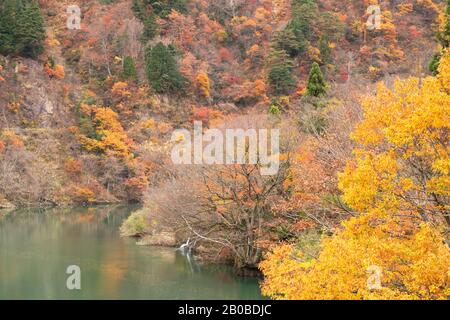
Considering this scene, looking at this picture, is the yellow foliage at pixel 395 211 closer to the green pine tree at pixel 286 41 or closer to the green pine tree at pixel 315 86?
the green pine tree at pixel 315 86

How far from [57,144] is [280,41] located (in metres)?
29.9

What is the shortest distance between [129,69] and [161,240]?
1658 inches

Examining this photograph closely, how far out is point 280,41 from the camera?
69.4m

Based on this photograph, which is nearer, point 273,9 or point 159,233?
point 159,233

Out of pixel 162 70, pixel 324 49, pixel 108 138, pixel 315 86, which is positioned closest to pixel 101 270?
pixel 315 86

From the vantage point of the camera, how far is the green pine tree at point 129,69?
7062 cm

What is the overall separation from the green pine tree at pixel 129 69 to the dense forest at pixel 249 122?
134 millimetres

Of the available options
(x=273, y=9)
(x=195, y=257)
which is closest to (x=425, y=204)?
(x=195, y=257)

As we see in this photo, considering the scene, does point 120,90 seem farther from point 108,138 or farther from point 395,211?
point 395,211

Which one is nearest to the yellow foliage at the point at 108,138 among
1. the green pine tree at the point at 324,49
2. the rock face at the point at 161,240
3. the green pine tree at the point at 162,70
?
the green pine tree at the point at 162,70

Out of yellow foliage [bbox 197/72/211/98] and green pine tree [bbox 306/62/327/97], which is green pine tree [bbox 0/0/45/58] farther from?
green pine tree [bbox 306/62/327/97]

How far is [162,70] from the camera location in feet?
228

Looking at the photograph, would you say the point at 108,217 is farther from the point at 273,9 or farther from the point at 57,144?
the point at 273,9

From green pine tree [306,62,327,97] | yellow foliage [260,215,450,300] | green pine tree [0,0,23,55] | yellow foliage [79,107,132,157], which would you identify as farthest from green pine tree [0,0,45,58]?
yellow foliage [260,215,450,300]
